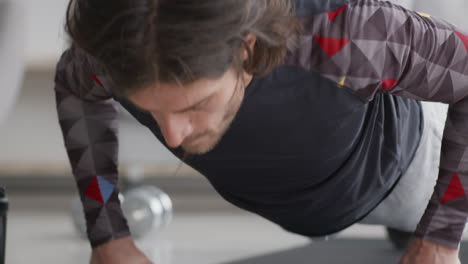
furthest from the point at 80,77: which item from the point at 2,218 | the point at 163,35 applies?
the point at 163,35

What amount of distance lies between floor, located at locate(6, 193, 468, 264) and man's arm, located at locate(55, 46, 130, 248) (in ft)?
1.37

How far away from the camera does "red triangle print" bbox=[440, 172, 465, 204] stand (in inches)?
35.1

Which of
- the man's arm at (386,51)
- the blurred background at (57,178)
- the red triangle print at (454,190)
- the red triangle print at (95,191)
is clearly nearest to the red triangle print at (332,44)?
the man's arm at (386,51)

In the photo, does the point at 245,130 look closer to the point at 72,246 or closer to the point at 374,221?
the point at 374,221

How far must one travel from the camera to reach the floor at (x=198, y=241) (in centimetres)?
141

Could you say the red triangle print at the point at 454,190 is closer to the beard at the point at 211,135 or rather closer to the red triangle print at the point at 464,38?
the red triangle print at the point at 464,38

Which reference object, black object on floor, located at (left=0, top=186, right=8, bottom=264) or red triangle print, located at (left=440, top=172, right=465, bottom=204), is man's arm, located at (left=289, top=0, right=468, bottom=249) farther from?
black object on floor, located at (left=0, top=186, right=8, bottom=264)

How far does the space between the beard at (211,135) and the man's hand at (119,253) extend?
0.78 ft

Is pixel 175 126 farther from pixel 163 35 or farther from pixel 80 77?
pixel 80 77

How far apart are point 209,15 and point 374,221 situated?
2.22 ft

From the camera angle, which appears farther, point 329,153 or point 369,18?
point 329,153

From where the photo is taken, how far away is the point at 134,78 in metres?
0.69

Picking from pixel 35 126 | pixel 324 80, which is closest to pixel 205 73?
pixel 324 80

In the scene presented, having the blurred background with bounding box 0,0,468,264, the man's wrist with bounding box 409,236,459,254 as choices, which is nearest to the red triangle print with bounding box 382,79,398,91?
the man's wrist with bounding box 409,236,459,254
